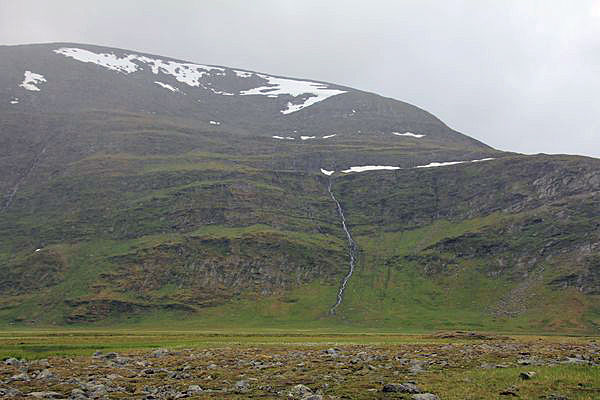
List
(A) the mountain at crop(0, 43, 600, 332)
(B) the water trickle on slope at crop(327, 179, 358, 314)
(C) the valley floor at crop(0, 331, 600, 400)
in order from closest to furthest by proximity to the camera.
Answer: (C) the valley floor at crop(0, 331, 600, 400)
(A) the mountain at crop(0, 43, 600, 332)
(B) the water trickle on slope at crop(327, 179, 358, 314)

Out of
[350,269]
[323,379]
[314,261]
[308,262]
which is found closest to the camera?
[323,379]

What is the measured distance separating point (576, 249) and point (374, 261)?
5928cm

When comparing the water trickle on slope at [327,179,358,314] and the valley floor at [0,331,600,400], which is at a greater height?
the water trickle on slope at [327,179,358,314]

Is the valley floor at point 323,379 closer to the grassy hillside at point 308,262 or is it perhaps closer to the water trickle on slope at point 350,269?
the grassy hillside at point 308,262

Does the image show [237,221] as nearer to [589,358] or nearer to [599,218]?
[599,218]

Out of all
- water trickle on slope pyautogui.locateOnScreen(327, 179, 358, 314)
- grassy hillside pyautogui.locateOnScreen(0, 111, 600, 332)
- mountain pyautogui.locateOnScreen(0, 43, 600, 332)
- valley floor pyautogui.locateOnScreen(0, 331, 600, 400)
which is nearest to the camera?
valley floor pyautogui.locateOnScreen(0, 331, 600, 400)

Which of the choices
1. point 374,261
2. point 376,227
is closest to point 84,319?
point 374,261

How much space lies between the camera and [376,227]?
196375 millimetres

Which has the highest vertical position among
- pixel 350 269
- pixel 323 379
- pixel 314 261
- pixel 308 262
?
pixel 314 261

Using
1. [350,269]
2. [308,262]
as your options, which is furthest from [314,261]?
[350,269]

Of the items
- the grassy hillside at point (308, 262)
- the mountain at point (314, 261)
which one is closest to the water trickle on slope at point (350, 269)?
the mountain at point (314, 261)

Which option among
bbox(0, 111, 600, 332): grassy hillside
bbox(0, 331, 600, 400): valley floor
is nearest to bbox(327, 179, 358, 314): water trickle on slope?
bbox(0, 111, 600, 332): grassy hillside

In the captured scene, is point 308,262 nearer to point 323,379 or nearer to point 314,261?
point 314,261

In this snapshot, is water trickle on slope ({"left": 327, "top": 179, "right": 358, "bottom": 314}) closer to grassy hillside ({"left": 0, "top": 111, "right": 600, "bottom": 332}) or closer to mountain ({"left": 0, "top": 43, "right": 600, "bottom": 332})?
mountain ({"left": 0, "top": 43, "right": 600, "bottom": 332})
